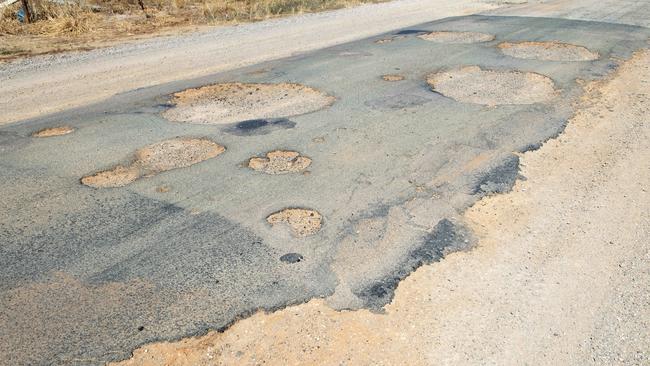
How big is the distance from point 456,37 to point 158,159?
7.48 m

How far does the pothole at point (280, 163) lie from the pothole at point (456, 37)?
6232mm

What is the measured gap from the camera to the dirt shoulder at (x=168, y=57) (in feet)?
25.7

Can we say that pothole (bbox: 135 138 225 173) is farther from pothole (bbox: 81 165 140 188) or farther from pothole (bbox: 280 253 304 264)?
pothole (bbox: 280 253 304 264)

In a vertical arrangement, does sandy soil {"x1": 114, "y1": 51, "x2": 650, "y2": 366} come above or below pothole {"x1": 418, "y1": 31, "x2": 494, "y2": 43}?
below

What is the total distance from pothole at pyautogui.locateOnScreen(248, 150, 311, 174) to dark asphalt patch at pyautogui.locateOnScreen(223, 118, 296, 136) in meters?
0.66

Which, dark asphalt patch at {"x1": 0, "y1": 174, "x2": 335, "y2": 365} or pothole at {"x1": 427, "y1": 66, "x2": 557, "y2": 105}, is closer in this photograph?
dark asphalt patch at {"x1": 0, "y1": 174, "x2": 335, "y2": 365}

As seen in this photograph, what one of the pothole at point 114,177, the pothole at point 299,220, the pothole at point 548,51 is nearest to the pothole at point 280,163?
the pothole at point 299,220

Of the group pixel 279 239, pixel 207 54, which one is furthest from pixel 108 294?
pixel 207 54

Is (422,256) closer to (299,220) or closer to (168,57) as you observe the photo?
(299,220)

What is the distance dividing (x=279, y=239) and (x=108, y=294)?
1.22 m

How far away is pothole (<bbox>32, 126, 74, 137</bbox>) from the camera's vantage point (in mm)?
6117

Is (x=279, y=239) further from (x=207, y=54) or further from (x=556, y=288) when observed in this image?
(x=207, y=54)

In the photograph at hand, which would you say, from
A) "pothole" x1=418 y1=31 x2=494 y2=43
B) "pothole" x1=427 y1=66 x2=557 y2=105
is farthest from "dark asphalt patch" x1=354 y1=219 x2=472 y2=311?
"pothole" x1=418 y1=31 x2=494 y2=43

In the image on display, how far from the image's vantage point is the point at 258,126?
20.2ft
